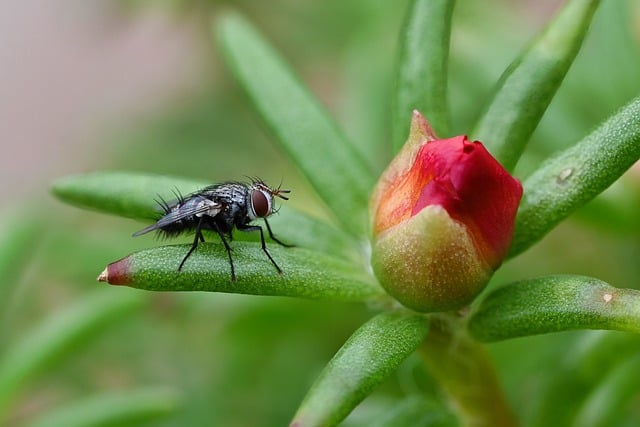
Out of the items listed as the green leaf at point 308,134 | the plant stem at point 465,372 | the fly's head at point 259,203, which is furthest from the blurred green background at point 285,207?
the fly's head at point 259,203

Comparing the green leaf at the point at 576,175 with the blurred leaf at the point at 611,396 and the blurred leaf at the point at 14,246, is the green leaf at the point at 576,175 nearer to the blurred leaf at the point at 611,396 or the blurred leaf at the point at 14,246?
the blurred leaf at the point at 611,396

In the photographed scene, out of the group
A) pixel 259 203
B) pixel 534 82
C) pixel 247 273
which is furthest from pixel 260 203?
pixel 534 82

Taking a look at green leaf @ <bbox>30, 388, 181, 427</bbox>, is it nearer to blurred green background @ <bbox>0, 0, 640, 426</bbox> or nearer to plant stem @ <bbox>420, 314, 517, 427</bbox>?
blurred green background @ <bbox>0, 0, 640, 426</bbox>

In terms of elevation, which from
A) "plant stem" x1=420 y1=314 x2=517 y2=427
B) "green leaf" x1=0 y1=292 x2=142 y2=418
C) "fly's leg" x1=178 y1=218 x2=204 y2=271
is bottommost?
"plant stem" x1=420 y1=314 x2=517 y2=427

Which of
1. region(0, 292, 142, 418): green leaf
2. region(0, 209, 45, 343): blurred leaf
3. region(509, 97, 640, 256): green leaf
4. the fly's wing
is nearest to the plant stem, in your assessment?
region(509, 97, 640, 256): green leaf

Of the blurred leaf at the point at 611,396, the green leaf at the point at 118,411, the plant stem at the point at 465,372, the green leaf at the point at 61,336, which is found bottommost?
the blurred leaf at the point at 611,396
